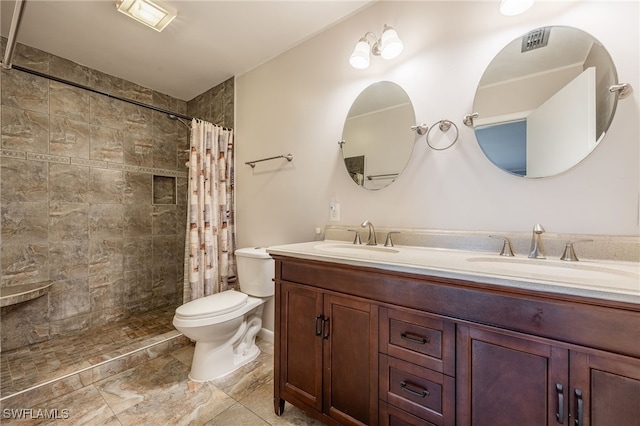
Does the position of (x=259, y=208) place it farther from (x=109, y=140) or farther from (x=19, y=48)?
(x=19, y=48)

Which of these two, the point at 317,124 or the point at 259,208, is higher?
the point at 317,124

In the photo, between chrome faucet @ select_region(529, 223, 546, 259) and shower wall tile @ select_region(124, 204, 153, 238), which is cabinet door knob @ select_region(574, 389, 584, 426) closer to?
chrome faucet @ select_region(529, 223, 546, 259)

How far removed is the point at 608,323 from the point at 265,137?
7.29 feet

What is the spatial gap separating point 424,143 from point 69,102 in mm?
2929

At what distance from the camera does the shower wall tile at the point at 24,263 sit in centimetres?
198

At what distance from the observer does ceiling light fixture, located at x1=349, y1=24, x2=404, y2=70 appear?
1444mm

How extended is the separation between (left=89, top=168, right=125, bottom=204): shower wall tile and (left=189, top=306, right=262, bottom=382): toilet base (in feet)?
5.60

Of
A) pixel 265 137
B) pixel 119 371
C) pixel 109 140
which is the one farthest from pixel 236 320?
pixel 109 140

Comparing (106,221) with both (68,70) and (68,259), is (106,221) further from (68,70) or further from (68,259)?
(68,70)

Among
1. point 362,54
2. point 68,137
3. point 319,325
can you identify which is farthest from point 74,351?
point 362,54

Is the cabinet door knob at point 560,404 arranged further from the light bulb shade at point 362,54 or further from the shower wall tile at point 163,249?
the shower wall tile at point 163,249

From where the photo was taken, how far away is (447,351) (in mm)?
906

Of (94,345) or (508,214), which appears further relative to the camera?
(94,345)

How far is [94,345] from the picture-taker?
2.05 metres
